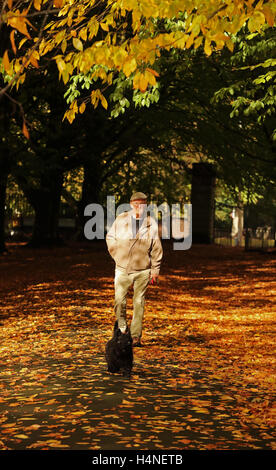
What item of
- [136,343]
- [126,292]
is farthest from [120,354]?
[136,343]

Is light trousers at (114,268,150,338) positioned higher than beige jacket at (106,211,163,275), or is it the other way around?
beige jacket at (106,211,163,275)

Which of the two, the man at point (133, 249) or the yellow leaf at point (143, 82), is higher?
the yellow leaf at point (143, 82)

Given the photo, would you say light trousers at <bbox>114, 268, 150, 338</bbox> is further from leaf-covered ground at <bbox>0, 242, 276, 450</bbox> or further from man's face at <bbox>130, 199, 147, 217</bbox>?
man's face at <bbox>130, 199, 147, 217</bbox>

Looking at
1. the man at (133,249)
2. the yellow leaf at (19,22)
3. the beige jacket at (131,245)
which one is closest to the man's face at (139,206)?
the man at (133,249)

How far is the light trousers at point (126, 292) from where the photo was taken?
9243 millimetres

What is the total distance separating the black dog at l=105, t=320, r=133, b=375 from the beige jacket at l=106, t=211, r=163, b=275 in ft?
4.30

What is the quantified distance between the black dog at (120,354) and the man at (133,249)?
0.80 metres

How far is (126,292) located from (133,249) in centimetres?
56

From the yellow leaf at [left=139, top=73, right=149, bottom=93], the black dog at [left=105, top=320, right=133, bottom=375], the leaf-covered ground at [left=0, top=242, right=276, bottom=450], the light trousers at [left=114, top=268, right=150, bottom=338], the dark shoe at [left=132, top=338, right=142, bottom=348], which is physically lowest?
the leaf-covered ground at [left=0, top=242, right=276, bottom=450]

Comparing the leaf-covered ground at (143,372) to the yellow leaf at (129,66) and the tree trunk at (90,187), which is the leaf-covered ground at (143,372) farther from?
the tree trunk at (90,187)

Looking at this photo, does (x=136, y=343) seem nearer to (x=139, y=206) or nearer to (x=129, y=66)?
(x=139, y=206)

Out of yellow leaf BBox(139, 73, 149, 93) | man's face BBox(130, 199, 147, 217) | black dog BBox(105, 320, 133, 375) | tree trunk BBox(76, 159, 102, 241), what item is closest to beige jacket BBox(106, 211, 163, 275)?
man's face BBox(130, 199, 147, 217)

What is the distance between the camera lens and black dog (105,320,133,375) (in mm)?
8266

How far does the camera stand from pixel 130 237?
31.0 feet
